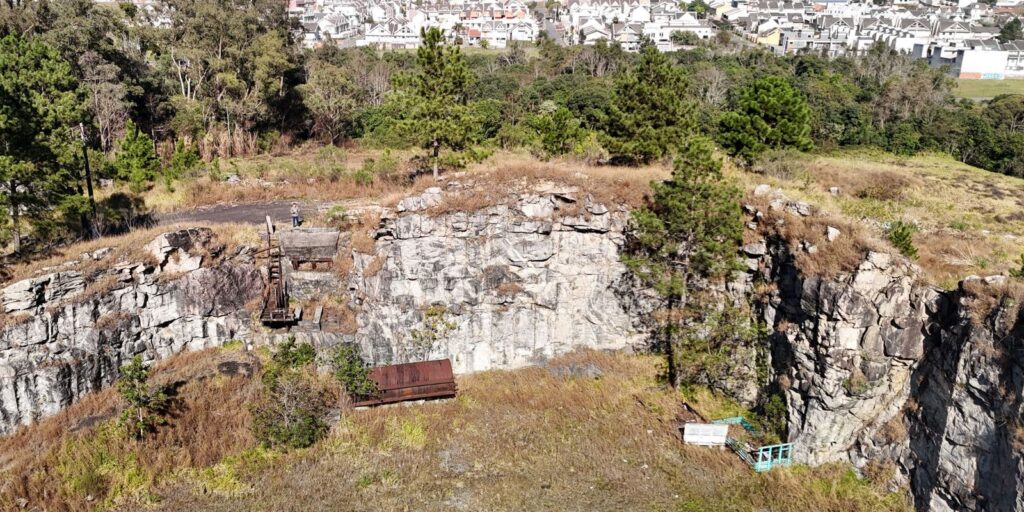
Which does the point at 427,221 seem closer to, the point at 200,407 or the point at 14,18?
the point at 200,407

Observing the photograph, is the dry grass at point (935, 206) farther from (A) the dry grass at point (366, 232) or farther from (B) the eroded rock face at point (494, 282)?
(A) the dry grass at point (366, 232)

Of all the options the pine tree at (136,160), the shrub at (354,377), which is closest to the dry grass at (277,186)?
the pine tree at (136,160)

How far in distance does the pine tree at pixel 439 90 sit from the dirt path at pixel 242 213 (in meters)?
7.36

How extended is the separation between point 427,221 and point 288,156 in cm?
2257

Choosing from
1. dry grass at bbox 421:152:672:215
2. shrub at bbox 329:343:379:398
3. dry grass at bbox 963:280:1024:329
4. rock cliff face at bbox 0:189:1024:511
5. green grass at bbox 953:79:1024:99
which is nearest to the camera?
dry grass at bbox 963:280:1024:329

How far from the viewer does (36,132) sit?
22.5 m

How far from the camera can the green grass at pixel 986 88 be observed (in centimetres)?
7700

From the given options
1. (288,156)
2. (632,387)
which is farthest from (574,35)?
(632,387)

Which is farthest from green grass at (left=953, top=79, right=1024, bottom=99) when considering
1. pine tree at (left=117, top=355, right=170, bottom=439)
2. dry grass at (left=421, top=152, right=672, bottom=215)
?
pine tree at (left=117, top=355, right=170, bottom=439)

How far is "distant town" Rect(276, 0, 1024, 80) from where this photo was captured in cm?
10956

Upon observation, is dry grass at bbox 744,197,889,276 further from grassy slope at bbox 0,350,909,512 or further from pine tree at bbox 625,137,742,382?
grassy slope at bbox 0,350,909,512

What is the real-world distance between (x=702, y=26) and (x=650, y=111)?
120555 mm

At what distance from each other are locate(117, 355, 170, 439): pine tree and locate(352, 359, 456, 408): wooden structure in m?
6.53

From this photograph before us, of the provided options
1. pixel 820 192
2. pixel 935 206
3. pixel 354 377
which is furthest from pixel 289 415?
pixel 935 206
